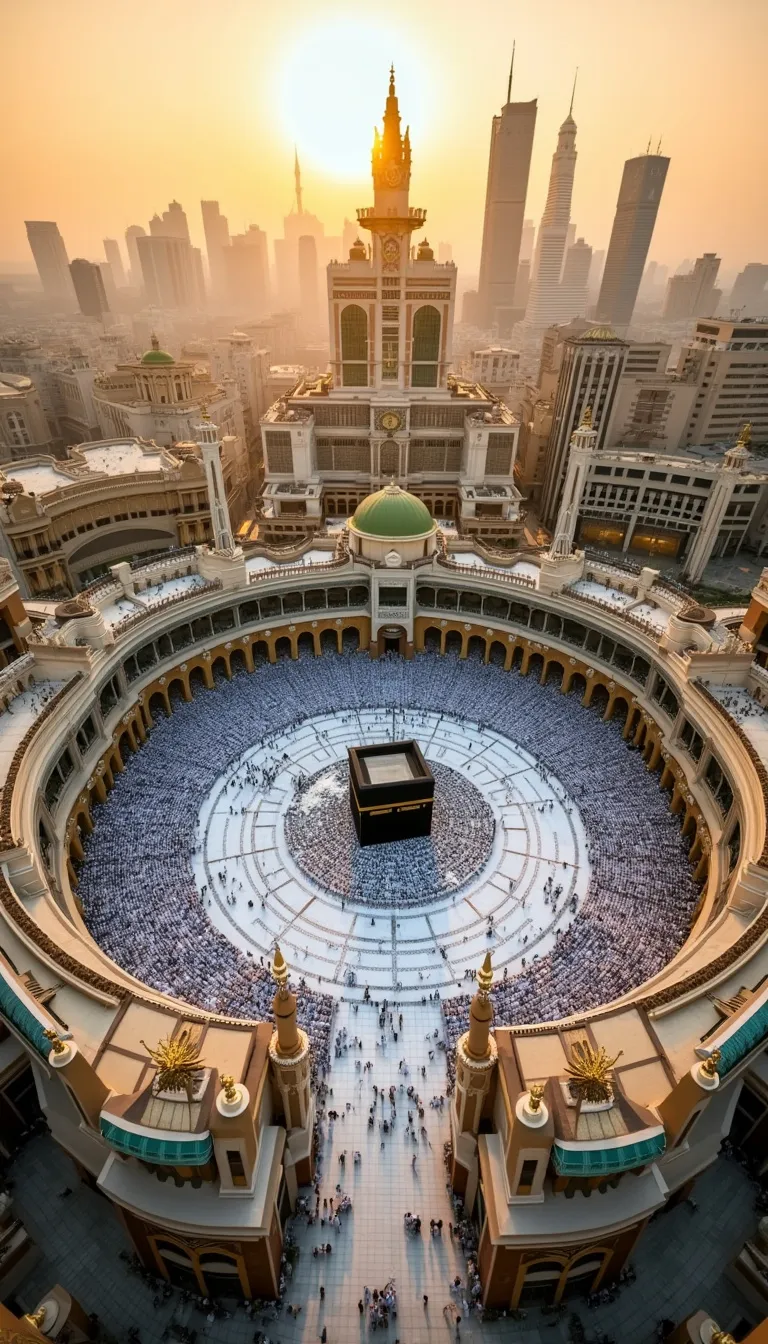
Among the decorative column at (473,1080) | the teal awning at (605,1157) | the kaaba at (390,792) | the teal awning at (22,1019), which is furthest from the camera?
the kaaba at (390,792)

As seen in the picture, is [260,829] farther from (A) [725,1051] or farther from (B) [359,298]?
(B) [359,298]

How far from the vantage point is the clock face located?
194 feet

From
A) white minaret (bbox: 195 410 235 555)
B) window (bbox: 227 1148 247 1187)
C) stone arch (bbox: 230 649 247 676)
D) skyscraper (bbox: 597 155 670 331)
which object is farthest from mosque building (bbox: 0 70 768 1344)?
skyscraper (bbox: 597 155 670 331)

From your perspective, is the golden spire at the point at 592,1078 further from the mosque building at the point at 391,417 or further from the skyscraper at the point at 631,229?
the skyscraper at the point at 631,229

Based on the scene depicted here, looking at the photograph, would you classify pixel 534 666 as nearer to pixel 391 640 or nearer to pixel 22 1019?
pixel 391 640

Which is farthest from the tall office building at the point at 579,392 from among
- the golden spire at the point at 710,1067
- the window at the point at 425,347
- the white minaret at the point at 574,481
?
the golden spire at the point at 710,1067

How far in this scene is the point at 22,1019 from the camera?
18016 mm

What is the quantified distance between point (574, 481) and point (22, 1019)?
46.7 metres

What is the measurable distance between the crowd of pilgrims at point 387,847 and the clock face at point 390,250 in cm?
5135

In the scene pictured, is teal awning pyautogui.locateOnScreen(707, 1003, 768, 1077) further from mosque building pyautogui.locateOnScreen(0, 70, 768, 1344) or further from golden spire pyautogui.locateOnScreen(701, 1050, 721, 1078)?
golden spire pyautogui.locateOnScreen(701, 1050, 721, 1078)

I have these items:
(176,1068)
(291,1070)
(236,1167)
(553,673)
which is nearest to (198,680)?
(553,673)

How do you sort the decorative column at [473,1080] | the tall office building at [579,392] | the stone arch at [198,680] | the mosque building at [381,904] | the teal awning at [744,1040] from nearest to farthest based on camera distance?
the mosque building at [381,904]
the decorative column at [473,1080]
the teal awning at [744,1040]
the stone arch at [198,680]
the tall office building at [579,392]

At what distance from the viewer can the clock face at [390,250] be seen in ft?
194

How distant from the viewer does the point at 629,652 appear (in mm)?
41562
